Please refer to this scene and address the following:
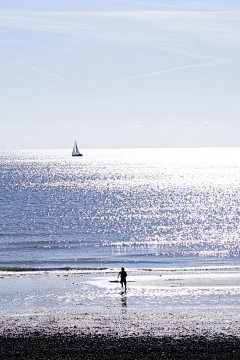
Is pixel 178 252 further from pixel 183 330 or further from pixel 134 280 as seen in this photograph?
pixel 183 330

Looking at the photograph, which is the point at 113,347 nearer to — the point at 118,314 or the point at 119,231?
the point at 118,314

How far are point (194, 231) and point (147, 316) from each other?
4961cm

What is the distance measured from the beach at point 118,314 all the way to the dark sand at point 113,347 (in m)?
0.05

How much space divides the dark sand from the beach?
5cm

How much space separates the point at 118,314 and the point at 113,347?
6.59 m

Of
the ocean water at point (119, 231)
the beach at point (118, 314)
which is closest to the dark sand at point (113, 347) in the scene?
the beach at point (118, 314)

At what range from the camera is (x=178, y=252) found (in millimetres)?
59219

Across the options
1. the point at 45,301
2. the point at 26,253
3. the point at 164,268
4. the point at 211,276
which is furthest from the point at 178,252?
the point at 45,301

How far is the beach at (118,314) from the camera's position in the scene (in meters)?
22.5

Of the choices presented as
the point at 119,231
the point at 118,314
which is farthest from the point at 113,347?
the point at 119,231

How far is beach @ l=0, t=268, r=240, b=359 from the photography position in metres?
22.5

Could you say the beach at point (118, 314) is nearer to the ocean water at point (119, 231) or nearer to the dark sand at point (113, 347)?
the dark sand at point (113, 347)

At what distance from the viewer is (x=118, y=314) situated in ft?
94.7

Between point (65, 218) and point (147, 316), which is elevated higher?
point (65, 218)
